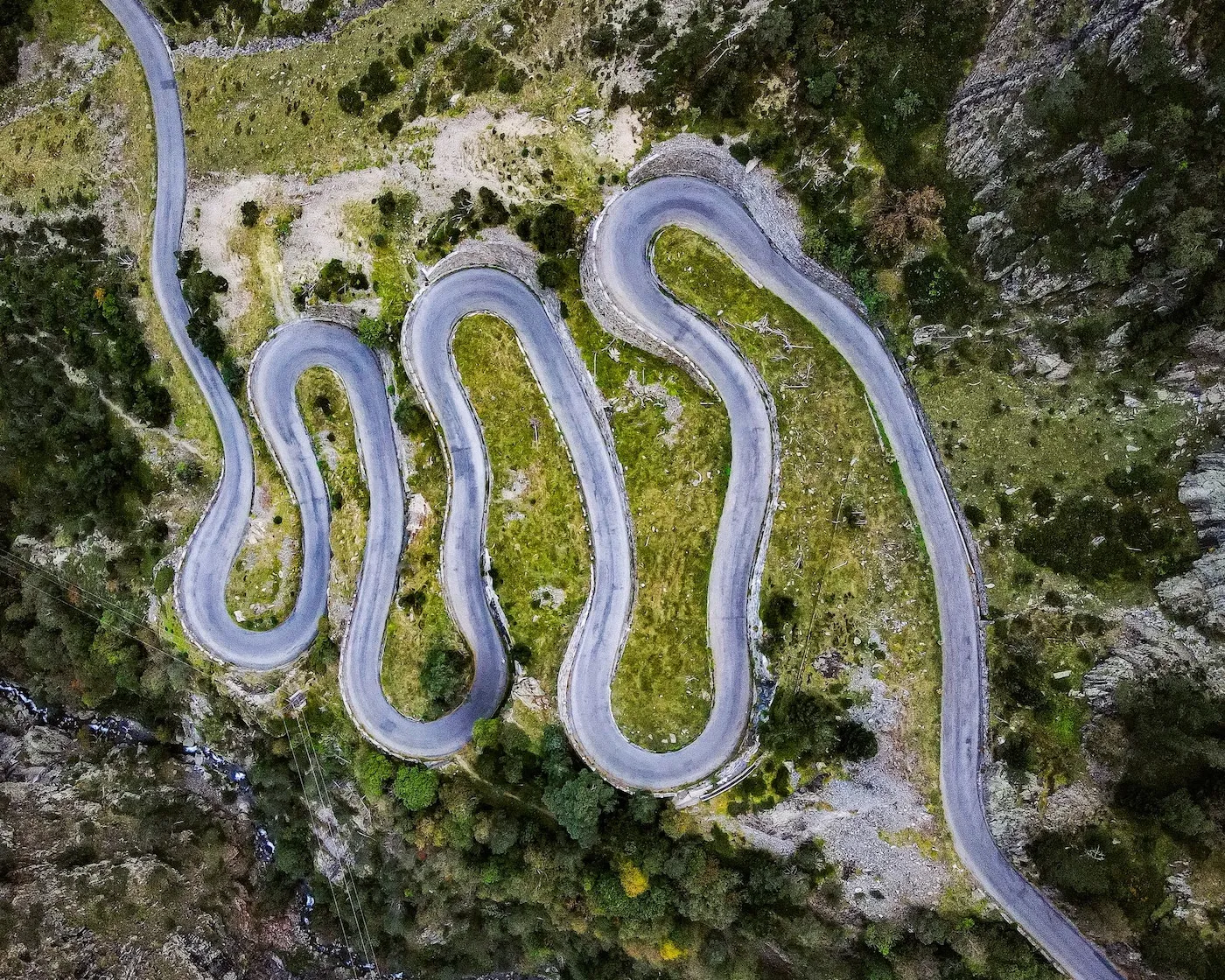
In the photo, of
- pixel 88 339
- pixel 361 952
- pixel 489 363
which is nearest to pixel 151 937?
pixel 361 952

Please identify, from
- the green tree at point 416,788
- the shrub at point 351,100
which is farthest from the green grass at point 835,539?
the shrub at point 351,100

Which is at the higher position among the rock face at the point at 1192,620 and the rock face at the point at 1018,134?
the rock face at the point at 1018,134

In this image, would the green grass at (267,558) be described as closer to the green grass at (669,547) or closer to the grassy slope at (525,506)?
the grassy slope at (525,506)

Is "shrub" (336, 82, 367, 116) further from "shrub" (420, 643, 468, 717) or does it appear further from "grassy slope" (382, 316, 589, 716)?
"shrub" (420, 643, 468, 717)

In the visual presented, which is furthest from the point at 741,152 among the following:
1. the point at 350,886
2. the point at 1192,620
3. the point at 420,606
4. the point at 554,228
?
the point at 350,886

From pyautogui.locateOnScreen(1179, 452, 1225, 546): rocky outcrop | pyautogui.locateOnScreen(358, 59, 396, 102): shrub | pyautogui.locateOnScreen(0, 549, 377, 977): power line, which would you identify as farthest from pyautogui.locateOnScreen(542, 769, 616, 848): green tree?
pyautogui.locateOnScreen(358, 59, 396, 102): shrub

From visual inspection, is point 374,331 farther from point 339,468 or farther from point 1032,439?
point 1032,439

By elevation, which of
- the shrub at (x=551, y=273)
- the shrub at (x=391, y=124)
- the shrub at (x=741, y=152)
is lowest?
the shrub at (x=551, y=273)
